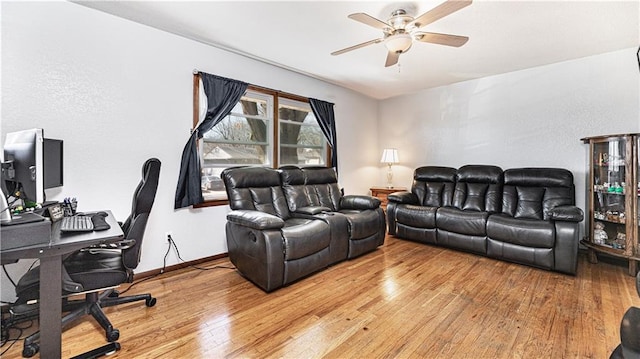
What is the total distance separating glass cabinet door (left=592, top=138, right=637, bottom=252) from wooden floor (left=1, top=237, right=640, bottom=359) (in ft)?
1.19

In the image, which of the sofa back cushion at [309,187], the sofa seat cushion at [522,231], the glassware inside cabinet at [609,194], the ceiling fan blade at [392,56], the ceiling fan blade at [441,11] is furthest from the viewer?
the sofa back cushion at [309,187]

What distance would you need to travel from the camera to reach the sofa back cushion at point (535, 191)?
11.0 feet

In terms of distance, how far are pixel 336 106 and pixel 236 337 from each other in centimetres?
388

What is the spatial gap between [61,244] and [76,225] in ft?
1.13

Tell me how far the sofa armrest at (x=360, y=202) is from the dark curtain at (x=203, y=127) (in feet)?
5.88

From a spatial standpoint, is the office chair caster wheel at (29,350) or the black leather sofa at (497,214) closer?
the office chair caster wheel at (29,350)

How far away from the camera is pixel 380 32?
112 inches

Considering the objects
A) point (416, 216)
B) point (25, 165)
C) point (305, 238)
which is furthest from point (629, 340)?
point (25, 165)

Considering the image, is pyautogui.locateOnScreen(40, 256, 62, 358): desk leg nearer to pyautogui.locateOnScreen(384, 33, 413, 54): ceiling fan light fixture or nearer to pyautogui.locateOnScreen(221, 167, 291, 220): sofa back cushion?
pyautogui.locateOnScreen(221, 167, 291, 220): sofa back cushion

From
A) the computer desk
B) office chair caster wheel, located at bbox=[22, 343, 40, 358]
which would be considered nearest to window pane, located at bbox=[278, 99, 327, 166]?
the computer desk

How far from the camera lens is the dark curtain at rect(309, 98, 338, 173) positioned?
4.38m

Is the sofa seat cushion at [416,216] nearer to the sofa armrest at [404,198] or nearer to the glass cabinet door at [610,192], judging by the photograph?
the sofa armrest at [404,198]

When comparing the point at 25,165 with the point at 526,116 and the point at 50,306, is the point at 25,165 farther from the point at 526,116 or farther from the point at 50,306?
the point at 526,116

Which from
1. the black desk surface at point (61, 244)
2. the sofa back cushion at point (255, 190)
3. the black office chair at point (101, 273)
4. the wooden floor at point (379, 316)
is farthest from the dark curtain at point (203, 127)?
the black desk surface at point (61, 244)
